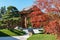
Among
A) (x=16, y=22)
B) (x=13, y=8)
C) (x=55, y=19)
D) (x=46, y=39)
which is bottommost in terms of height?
(x=46, y=39)

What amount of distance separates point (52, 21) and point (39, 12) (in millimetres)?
1236

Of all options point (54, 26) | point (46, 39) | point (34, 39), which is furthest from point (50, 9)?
point (34, 39)

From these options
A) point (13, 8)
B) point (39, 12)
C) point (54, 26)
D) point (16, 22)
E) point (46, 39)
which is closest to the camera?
point (54, 26)

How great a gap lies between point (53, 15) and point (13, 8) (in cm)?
2656

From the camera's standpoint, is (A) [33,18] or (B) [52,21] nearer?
(B) [52,21]

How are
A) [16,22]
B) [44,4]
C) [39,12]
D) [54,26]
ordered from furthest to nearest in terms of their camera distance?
1. [16,22]
2. [39,12]
3. [44,4]
4. [54,26]

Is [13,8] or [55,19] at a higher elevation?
[13,8]

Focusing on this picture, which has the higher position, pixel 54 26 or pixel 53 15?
pixel 53 15

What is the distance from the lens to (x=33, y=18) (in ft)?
30.6

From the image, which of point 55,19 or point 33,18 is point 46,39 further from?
point 55,19

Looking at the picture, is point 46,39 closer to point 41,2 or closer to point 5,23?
point 41,2

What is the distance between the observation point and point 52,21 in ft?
25.0

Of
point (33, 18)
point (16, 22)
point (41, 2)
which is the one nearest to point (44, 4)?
point (41, 2)

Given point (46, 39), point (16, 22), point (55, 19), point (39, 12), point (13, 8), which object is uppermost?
point (13, 8)
